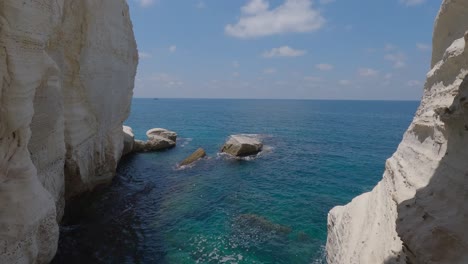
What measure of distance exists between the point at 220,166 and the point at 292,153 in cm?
1084

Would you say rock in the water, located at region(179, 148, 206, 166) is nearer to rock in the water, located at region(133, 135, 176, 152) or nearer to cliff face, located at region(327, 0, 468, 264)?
rock in the water, located at region(133, 135, 176, 152)

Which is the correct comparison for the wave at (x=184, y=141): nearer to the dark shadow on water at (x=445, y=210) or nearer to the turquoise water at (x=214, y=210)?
the turquoise water at (x=214, y=210)

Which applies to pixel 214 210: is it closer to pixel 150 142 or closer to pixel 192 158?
pixel 192 158

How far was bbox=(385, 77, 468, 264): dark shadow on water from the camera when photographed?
5051mm

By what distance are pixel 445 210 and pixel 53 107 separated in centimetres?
1437

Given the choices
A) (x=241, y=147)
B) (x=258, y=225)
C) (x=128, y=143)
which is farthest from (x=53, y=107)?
(x=241, y=147)

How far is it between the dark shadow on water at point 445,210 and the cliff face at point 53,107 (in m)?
10.4

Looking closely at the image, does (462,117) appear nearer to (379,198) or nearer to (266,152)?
(379,198)

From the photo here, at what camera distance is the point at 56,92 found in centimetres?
1345

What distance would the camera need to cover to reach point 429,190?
629 centimetres

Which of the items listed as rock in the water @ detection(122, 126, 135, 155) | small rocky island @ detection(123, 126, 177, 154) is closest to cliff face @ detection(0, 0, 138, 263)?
rock in the water @ detection(122, 126, 135, 155)

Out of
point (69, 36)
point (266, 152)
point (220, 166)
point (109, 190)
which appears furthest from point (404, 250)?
point (266, 152)

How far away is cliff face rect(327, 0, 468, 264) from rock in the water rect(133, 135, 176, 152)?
26.8m

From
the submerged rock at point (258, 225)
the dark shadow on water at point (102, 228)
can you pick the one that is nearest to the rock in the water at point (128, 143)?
the dark shadow on water at point (102, 228)
